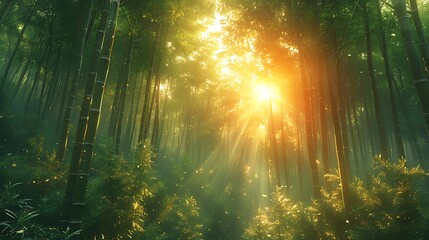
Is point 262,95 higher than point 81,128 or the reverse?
higher

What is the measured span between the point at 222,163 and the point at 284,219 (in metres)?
20.3

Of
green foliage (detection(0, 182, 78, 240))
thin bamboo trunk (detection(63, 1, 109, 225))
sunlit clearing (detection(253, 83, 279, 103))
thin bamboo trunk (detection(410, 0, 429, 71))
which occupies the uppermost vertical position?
sunlit clearing (detection(253, 83, 279, 103))

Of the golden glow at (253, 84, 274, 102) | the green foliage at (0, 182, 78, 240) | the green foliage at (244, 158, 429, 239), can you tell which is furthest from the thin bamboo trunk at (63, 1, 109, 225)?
the golden glow at (253, 84, 274, 102)

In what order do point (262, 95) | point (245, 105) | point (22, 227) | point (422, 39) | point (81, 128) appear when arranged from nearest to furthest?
1. point (22, 227)
2. point (81, 128)
3. point (422, 39)
4. point (262, 95)
5. point (245, 105)

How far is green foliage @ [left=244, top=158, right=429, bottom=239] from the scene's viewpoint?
13.0 ft

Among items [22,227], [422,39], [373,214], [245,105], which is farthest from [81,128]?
[245,105]

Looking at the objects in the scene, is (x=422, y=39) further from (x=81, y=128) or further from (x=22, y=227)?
(x=22, y=227)

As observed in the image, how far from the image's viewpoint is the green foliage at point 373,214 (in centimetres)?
396

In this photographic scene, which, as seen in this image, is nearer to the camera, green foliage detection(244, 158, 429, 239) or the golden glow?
green foliage detection(244, 158, 429, 239)

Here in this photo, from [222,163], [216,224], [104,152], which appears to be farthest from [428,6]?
[222,163]

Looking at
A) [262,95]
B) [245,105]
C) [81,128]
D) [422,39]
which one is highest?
[245,105]

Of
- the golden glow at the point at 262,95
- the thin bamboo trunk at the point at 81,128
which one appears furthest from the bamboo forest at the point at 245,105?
the golden glow at the point at 262,95

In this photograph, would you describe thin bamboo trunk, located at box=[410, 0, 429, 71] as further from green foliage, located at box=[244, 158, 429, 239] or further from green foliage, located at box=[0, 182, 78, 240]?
green foliage, located at box=[0, 182, 78, 240]

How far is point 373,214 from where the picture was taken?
436cm
